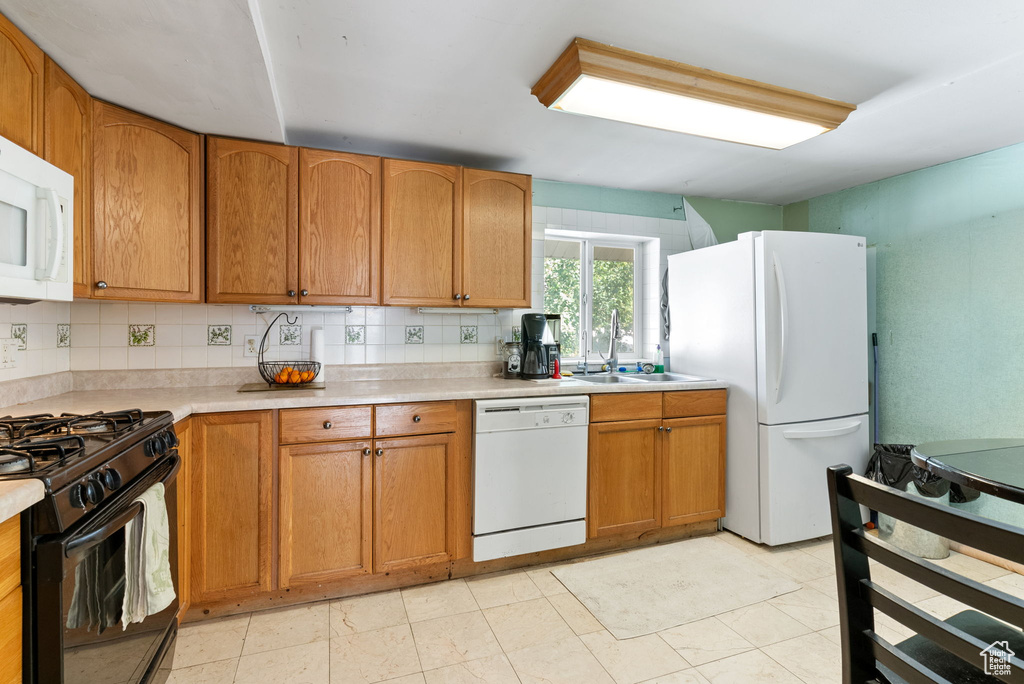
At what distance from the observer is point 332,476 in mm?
2221

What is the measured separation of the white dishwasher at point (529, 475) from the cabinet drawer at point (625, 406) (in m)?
0.06

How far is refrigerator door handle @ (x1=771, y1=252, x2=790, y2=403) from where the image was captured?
2707 mm

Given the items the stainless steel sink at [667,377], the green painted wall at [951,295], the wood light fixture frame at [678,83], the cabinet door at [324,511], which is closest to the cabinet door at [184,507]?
the cabinet door at [324,511]

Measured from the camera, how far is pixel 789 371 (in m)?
2.77

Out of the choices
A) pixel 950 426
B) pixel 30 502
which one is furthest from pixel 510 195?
pixel 950 426

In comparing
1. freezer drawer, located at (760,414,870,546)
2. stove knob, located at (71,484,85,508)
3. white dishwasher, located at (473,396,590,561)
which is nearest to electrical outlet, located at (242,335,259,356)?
white dishwasher, located at (473,396,590,561)

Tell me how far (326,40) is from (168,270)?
1.23m

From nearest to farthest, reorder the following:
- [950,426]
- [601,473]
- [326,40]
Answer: [326,40] → [601,473] → [950,426]

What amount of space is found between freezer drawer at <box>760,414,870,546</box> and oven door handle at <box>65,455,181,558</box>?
280 cm

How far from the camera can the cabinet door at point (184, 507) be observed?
195 centimetres

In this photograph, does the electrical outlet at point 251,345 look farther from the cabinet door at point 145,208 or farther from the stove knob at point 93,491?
the stove knob at point 93,491

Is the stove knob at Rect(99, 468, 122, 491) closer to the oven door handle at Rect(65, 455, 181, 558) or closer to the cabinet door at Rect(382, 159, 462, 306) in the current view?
the oven door handle at Rect(65, 455, 181, 558)

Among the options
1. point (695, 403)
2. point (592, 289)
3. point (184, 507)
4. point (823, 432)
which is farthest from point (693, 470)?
point (184, 507)

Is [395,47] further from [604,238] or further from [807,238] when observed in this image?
[807,238]
